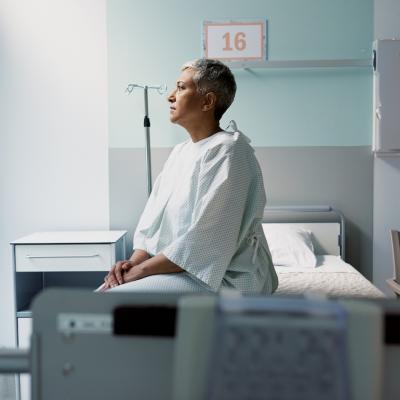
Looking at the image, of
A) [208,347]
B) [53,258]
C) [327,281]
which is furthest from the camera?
[53,258]

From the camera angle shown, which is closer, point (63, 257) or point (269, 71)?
point (63, 257)

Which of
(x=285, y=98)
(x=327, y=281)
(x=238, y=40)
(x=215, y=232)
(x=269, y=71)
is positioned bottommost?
(x=327, y=281)

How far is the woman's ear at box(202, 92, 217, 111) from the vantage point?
2.21 meters

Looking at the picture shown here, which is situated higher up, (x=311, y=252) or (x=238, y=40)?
(x=238, y=40)

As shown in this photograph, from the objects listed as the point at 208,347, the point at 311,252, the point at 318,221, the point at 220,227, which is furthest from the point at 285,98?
the point at 208,347

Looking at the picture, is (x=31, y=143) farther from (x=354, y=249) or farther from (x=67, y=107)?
(x=354, y=249)

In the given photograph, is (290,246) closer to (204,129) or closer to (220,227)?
(204,129)

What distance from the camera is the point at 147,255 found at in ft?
7.64

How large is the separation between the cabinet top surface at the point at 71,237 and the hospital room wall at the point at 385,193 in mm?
1720

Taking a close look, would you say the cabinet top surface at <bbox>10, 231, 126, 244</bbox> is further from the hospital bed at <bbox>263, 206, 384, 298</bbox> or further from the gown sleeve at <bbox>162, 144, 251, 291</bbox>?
the gown sleeve at <bbox>162, 144, 251, 291</bbox>

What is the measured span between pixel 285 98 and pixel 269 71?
0.69ft

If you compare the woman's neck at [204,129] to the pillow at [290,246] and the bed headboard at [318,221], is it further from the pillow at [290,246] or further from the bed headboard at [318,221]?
the bed headboard at [318,221]

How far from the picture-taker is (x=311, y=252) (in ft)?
10.8

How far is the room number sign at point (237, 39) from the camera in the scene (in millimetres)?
3711
